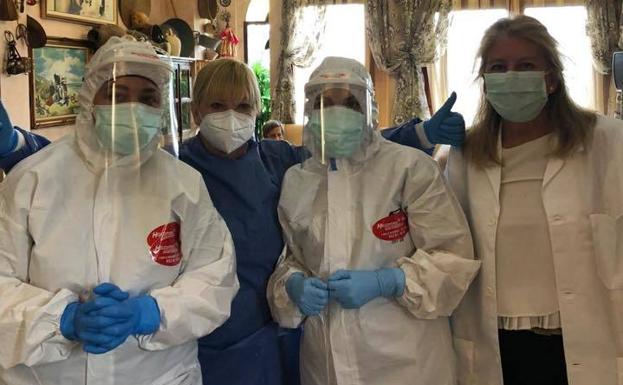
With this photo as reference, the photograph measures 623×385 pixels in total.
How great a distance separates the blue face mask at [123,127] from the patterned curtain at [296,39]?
4.54m

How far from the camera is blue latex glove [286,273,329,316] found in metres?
1.47

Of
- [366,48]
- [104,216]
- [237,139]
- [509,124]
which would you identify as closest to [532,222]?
[509,124]

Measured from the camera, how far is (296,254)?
5.43 ft

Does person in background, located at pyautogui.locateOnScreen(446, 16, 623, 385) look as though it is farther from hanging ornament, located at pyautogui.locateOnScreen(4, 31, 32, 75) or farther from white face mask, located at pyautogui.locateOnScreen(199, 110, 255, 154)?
hanging ornament, located at pyautogui.locateOnScreen(4, 31, 32, 75)

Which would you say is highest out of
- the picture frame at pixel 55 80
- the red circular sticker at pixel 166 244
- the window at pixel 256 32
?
the window at pixel 256 32

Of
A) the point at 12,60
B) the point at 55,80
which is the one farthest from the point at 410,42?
the point at 12,60

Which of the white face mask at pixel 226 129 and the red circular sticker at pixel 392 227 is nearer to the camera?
the red circular sticker at pixel 392 227

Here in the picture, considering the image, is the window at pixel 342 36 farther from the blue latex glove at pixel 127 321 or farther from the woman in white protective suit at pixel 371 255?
the blue latex glove at pixel 127 321

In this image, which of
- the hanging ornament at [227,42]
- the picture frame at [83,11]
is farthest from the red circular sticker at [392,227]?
the hanging ornament at [227,42]

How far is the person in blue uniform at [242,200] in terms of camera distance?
1.66 meters

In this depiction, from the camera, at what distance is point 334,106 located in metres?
1.58

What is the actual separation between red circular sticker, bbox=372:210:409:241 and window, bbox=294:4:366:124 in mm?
4497

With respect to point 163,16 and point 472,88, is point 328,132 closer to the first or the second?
point 472,88

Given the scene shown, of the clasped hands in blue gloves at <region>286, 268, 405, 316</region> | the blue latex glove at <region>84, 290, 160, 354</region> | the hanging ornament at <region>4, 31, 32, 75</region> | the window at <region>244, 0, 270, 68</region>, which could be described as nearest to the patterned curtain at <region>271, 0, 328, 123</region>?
the window at <region>244, 0, 270, 68</region>
